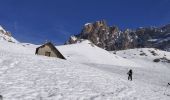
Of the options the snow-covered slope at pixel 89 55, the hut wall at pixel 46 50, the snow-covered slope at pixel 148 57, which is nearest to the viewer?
the hut wall at pixel 46 50

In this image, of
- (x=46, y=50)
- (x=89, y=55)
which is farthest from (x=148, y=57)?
(x=46, y=50)

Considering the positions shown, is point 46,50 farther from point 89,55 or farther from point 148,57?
point 148,57

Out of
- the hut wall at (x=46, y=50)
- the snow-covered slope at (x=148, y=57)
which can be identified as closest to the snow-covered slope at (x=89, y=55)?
the snow-covered slope at (x=148, y=57)

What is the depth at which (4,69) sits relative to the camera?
2172 cm

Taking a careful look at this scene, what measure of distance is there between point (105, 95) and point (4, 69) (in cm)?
739

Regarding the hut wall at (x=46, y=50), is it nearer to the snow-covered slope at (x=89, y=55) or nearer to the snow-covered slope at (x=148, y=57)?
the snow-covered slope at (x=89, y=55)

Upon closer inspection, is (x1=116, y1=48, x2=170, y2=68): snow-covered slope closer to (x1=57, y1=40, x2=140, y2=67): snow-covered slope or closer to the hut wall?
(x1=57, y1=40, x2=140, y2=67): snow-covered slope

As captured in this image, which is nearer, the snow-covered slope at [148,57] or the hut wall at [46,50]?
the hut wall at [46,50]

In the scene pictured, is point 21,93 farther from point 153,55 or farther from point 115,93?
point 153,55

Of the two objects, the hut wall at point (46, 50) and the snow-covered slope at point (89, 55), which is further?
the snow-covered slope at point (89, 55)

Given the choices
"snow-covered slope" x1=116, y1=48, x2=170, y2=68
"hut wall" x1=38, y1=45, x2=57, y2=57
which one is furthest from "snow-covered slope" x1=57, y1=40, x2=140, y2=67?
"hut wall" x1=38, y1=45, x2=57, y2=57

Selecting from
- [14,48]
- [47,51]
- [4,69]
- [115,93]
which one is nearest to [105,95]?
[115,93]

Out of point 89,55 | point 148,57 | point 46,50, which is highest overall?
point 148,57

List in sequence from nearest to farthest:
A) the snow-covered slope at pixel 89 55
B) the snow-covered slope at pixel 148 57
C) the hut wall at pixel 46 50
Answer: the hut wall at pixel 46 50 → the snow-covered slope at pixel 89 55 → the snow-covered slope at pixel 148 57
